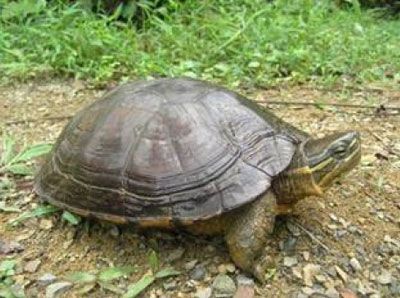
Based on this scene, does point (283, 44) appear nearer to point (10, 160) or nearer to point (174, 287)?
point (10, 160)

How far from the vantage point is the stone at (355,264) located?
2.43 metres

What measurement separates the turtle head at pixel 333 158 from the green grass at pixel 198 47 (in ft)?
6.14

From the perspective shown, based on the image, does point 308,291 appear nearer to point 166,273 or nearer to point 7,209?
point 166,273

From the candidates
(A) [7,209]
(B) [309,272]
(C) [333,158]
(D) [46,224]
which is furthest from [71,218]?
(C) [333,158]

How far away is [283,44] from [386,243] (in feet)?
7.85

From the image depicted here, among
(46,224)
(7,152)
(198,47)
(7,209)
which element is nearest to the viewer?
(46,224)

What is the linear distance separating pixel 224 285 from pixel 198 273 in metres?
0.12

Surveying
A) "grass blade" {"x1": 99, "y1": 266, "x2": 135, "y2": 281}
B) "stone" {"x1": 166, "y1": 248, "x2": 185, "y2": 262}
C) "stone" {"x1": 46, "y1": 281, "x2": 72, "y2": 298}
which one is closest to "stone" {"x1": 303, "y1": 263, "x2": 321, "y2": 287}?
"stone" {"x1": 166, "y1": 248, "x2": 185, "y2": 262}

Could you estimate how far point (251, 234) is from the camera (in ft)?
7.54

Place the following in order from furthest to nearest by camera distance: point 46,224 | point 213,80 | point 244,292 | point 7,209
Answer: point 213,80 < point 7,209 < point 46,224 < point 244,292

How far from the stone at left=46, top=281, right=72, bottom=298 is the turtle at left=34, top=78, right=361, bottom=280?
299 mm

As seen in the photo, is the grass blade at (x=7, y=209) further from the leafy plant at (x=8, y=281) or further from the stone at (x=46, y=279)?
the stone at (x=46, y=279)

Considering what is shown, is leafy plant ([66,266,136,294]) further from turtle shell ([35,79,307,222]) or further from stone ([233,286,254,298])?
stone ([233,286,254,298])

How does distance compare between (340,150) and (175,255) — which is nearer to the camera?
(340,150)
